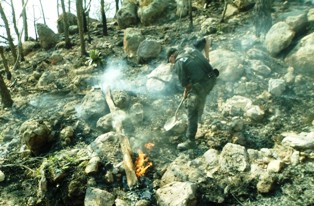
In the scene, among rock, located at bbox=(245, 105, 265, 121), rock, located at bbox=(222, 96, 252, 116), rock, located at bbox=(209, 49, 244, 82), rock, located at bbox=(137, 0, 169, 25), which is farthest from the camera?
rock, located at bbox=(137, 0, 169, 25)

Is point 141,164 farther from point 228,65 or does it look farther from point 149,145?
point 228,65

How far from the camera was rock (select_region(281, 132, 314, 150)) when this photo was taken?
410 centimetres

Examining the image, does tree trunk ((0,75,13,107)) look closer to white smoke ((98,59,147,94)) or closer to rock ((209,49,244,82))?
white smoke ((98,59,147,94))

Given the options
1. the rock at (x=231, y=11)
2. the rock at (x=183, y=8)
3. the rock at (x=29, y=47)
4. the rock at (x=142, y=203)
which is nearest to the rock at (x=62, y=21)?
the rock at (x=29, y=47)

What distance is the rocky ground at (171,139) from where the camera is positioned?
3.93 m

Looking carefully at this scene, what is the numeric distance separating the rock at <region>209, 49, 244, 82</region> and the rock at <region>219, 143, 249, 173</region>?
266 centimetres

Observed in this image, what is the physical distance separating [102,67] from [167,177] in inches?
274

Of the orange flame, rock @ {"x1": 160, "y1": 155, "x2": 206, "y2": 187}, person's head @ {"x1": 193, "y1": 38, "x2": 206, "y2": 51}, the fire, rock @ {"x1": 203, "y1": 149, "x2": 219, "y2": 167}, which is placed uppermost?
person's head @ {"x1": 193, "y1": 38, "x2": 206, "y2": 51}

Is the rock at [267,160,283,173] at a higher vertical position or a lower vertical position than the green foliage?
lower

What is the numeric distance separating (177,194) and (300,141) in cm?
204

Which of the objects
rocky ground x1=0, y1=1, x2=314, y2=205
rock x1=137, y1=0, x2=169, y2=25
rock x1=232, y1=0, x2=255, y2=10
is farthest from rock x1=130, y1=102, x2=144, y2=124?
rock x1=137, y1=0, x2=169, y2=25

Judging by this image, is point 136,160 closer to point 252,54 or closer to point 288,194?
point 288,194

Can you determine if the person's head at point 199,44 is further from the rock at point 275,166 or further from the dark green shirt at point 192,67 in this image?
the rock at point 275,166

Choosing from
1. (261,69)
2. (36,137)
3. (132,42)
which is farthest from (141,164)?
(132,42)
